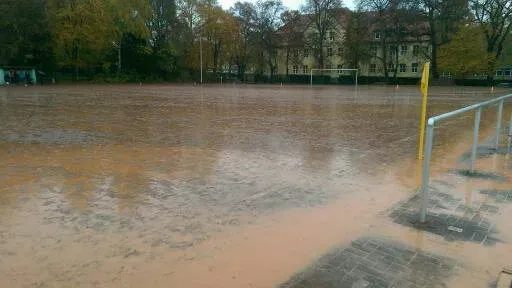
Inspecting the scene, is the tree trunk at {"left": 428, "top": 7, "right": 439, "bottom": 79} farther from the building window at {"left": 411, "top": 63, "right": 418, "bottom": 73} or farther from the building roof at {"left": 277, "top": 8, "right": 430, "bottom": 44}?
the building window at {"left": 411, "top": 63, "right": 418, "bottom": 73}

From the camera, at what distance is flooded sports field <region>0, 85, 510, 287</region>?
4.06 meters

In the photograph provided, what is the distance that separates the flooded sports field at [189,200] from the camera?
13.3 feet

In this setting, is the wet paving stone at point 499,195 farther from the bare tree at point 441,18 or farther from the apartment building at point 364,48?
the apartment building at point 364,48

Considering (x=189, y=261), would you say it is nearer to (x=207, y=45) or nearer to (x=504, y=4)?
(x=504, y=4)

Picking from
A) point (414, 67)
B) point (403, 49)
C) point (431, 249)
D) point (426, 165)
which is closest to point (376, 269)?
point (431, 249)

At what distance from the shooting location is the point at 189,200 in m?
6.04

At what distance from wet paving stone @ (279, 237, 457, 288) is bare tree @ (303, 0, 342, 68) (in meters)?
67.6

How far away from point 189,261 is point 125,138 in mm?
8069

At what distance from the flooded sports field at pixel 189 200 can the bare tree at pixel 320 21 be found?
194 ft

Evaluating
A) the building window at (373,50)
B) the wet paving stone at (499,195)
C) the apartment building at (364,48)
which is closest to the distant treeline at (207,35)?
the apartment building at (364,48)

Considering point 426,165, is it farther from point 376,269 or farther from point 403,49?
point 403,49

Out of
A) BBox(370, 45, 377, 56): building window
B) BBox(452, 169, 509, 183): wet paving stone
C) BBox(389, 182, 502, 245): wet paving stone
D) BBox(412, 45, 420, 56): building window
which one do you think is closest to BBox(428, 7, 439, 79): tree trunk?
BBox(412, 45, 420, 56): building window

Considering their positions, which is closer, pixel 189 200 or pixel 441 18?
pixel 189 200

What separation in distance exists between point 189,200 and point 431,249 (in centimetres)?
325
